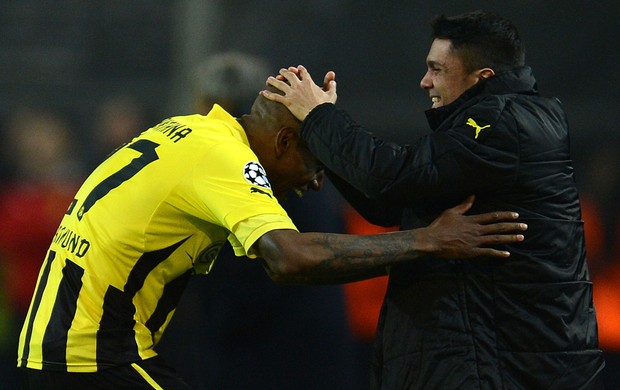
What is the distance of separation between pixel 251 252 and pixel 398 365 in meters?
0.51

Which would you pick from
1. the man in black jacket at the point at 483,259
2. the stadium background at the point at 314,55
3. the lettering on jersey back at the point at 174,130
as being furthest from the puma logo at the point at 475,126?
the stadium background at the point at 314,55

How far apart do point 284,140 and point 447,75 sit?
493mm

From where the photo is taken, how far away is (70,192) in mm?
4355

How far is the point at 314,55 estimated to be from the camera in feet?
14.9

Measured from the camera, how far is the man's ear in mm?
2945

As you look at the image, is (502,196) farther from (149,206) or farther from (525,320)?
(149,206)

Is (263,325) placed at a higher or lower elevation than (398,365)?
lower

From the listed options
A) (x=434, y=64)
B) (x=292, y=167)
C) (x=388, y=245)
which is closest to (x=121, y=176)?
(x=292, y=167)

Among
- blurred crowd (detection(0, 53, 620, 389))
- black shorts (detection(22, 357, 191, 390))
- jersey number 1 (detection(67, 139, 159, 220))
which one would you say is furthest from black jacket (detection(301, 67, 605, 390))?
blurred crowd (detection(0, 53, 620, 389))

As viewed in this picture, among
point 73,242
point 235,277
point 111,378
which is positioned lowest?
point 235,277

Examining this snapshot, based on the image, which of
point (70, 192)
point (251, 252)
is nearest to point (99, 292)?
point (251, 252)

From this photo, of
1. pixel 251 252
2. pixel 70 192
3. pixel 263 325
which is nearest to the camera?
pixel 251 252

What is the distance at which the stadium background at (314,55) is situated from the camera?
14.6 feet

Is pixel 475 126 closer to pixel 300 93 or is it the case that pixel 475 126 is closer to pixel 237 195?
pixel 300 93
